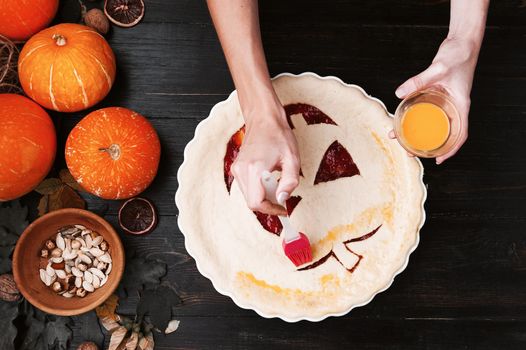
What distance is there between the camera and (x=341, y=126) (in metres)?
1.34

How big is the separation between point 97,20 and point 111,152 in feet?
1.35

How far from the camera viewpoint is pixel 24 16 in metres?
1.35

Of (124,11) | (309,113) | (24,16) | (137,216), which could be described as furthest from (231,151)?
(24,16)

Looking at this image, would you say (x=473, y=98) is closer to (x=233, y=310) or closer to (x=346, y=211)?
(x=346, y=211)

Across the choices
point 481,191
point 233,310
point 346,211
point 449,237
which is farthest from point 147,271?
point 481,191

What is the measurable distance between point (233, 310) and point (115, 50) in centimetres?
80

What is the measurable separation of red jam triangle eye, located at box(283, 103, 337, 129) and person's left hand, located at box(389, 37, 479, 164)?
252mm

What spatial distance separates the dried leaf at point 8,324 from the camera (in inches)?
52.9

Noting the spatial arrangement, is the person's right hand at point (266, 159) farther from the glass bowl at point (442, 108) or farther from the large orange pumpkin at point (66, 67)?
the large orange pumpkin at point (66, 67)

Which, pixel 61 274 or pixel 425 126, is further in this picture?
pixel 61 274

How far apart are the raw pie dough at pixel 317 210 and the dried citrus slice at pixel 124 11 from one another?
40cm

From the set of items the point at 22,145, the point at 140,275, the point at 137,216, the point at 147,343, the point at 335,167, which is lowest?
the point at 147,343

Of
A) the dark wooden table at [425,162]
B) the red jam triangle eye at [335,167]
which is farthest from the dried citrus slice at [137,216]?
the red jam triangle eye at [335,167]

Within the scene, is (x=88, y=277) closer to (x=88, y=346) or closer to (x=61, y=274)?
(x=61, y=274)
